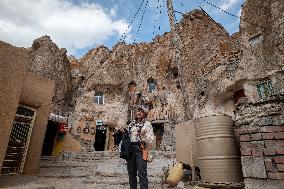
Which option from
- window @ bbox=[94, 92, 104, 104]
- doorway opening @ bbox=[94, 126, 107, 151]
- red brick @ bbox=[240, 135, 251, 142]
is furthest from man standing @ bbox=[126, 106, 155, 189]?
window @ bbox=[94, 92, 104, 104]

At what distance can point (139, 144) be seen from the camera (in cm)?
455

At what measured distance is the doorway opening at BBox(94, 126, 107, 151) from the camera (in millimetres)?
30250

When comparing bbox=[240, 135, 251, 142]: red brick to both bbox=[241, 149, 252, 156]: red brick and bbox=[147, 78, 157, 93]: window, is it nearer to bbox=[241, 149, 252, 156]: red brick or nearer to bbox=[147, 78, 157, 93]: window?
bbox=[241, 149, 252, 156]: red brick

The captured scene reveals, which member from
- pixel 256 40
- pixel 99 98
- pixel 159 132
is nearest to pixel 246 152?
pixel 256 40

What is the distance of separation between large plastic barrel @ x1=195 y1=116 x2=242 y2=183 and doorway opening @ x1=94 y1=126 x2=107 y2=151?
26830 mm

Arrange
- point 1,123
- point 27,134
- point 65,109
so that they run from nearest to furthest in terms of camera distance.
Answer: point 1,123, point 27,134, point 65,109

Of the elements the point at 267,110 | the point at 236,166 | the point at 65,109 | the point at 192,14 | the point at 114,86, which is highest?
the point at 192,14

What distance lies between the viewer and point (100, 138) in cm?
3064

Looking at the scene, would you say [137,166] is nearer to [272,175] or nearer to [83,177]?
[272,175]

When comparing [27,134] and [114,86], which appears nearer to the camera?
[27,134]

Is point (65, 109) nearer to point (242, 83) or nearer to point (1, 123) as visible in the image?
point (242, 83)

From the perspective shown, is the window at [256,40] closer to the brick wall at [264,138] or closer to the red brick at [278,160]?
the brick wall at [264,138]

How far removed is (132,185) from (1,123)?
423 centimetres

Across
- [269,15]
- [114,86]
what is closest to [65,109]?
[114,86]
